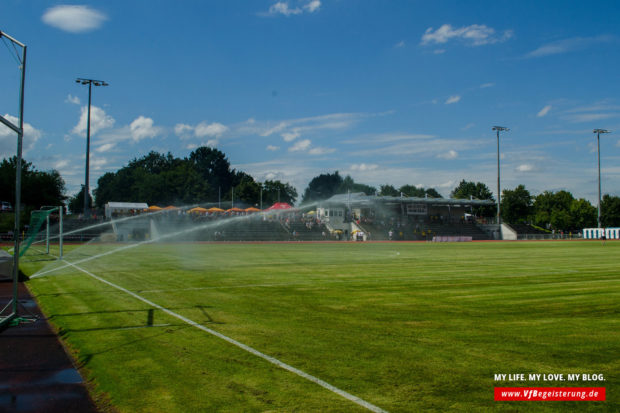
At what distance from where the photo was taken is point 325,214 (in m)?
81.0

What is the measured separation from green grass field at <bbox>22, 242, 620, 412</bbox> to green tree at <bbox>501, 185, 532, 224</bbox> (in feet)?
357

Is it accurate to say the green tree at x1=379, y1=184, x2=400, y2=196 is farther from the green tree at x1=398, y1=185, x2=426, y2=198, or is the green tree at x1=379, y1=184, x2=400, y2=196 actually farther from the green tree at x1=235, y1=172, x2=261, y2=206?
the green tree at x1=235, y1=172, x2=261, y2=206

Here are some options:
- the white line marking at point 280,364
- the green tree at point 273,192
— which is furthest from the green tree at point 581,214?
the white line marking at point 280,364

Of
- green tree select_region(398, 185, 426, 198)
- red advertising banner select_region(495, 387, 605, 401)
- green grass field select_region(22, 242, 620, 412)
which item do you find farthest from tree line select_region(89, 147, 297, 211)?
red advertising banner select_region(495, 387, 605, 401)

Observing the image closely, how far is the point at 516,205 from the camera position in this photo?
381 feet

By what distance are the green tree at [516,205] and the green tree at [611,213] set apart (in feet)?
63.9

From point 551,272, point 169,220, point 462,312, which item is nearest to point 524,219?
point 169,220

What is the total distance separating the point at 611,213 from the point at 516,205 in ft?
82.2

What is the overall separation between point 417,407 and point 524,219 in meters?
125

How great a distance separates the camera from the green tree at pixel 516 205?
381ft

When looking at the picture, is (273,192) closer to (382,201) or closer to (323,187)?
(323,187)

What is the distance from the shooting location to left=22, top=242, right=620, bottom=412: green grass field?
528cm

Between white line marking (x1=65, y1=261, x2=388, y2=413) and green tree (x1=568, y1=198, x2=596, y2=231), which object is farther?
green tree (x1=568, y1=198, x2=596, y2=231)

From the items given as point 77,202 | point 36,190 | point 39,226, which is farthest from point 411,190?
point 39,226
